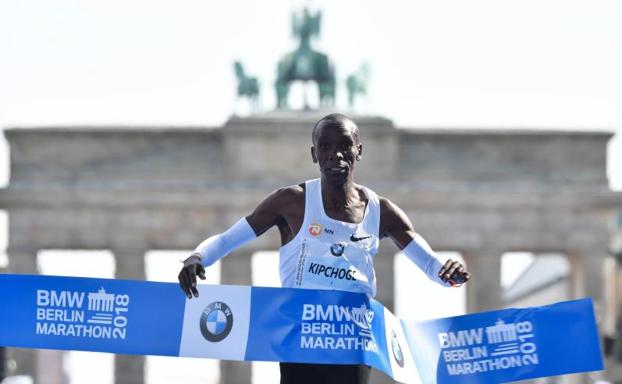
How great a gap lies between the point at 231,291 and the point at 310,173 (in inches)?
1538

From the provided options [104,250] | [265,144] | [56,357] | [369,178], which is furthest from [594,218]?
[56,357]

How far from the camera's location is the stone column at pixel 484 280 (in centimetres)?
4541

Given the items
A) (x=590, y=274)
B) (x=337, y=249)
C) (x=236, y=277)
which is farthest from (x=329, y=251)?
(x=590, y=274)

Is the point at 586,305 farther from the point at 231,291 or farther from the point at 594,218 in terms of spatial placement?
the point at 594,218

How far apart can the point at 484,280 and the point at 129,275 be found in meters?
10.0

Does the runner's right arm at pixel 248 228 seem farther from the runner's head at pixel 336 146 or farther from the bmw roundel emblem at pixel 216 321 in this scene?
the bmw roundel emblem at pixel 216 321

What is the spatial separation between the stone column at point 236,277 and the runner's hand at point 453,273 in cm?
3829

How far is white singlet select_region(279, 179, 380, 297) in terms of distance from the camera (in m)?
6.14

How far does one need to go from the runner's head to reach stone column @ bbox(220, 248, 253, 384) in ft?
126

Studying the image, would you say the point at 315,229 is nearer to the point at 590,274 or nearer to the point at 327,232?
the point at 327,232

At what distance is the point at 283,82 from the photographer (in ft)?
151

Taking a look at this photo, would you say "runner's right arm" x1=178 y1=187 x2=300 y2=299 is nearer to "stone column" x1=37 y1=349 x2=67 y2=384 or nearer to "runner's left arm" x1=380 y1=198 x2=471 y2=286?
"runner's left arm" x1=380 y1=198 x2=471 y2=286

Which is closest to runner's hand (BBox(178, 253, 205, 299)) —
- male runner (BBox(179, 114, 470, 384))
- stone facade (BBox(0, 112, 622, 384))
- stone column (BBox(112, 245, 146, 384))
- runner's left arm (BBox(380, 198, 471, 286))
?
male runner (BBox(179, 114, 470, 384))

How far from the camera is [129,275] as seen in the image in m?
45.5
